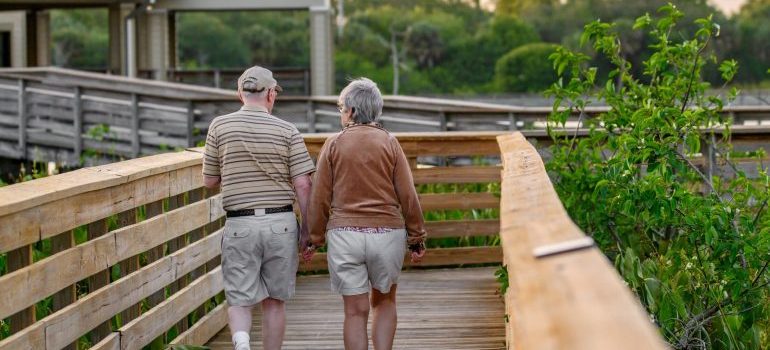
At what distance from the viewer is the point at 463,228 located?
32.7ft

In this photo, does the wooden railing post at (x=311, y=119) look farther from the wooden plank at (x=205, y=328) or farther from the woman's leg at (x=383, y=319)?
the woman's leg at (x=383, y=319)

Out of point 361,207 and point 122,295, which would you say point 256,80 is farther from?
point 122,295

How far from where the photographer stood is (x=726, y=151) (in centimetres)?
923

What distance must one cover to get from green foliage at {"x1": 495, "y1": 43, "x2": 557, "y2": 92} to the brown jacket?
51.9 m

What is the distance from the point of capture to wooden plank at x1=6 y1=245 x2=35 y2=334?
14.9ft

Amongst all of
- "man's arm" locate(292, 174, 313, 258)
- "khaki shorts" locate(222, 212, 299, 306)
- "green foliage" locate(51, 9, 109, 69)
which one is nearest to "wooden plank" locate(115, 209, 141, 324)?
"khaki shorts" locate(222, 212, 299, 306)

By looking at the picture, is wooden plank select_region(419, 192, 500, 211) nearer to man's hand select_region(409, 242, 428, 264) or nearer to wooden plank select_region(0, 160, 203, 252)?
wooden plank select_region(0, 160, 203, 252)

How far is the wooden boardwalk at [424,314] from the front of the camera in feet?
23.6

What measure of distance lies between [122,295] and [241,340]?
0.53 metres

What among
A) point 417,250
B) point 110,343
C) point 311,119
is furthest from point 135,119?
point 110,343

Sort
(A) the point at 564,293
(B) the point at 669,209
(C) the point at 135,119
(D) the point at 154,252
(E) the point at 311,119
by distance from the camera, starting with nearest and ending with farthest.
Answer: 1. (A) the point at 564,293
2. (D) the point at 154,252
3. (B) the point at 669,209
4. (E) the point at 311,119
5. (C) the point at 135,119

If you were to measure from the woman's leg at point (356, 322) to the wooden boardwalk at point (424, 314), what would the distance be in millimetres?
1046

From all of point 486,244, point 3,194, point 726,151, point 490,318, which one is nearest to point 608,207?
point 490,318

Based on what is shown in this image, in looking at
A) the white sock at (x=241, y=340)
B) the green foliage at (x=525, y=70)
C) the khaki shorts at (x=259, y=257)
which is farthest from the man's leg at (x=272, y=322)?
the green foliage at (x=525, y=70)
